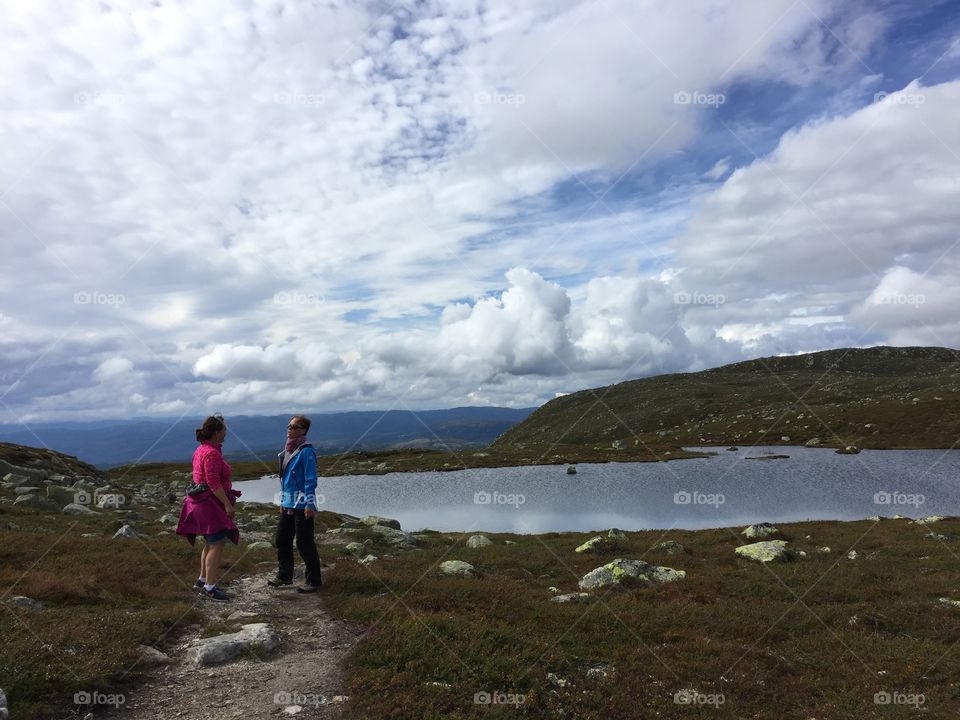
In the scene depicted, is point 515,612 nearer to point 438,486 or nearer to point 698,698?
point 698,698

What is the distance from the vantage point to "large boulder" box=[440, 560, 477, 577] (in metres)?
21.6

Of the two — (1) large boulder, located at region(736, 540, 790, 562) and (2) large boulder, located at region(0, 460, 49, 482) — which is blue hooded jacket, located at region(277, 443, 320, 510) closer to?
(1) large boulder, located at region(736, 540, 790, 562)

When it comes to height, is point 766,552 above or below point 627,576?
below

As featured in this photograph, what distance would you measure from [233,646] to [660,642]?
10.5m

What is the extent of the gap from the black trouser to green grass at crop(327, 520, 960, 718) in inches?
37.4

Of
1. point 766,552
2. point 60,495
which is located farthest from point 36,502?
point 766,552

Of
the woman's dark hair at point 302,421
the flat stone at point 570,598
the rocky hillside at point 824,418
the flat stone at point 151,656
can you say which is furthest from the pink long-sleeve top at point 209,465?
the rocky hillside at point 824,418

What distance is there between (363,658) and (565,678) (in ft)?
14.0

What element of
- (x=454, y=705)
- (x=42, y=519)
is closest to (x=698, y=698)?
(x=454, y=705)

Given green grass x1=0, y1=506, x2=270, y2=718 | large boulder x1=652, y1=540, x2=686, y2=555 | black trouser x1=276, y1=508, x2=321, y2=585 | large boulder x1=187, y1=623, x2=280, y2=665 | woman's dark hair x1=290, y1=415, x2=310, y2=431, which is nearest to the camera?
green grass x1=0, y1=506, x2=270, y2=718

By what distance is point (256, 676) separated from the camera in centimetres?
1047

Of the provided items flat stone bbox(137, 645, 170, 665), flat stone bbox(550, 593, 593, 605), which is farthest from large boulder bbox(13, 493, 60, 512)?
flat stone bbox(550, 593, 593, 605)

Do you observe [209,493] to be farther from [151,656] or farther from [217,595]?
[151,656]

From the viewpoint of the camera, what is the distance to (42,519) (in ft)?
92.6
